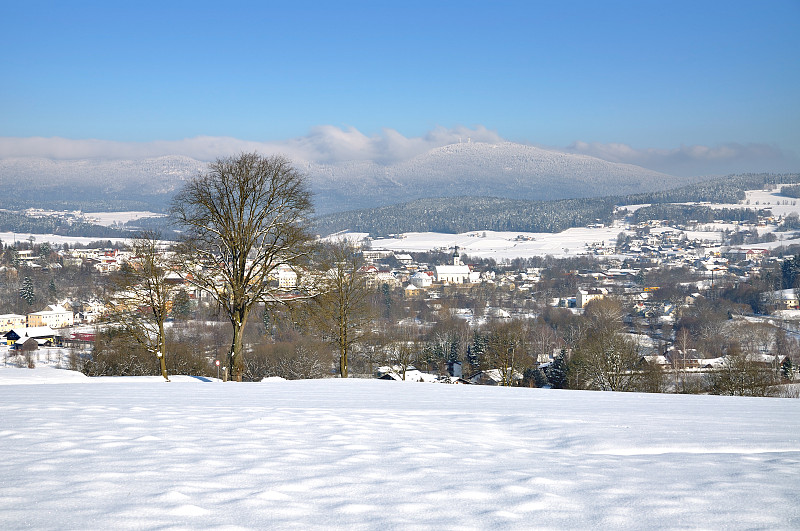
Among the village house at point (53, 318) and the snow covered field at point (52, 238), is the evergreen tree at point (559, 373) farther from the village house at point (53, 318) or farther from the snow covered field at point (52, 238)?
the snow covered field at point (52, 238)

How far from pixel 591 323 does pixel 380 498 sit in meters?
64.9

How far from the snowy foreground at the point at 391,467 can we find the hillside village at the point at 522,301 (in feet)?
37.4

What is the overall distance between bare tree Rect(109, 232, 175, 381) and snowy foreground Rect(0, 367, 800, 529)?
45.3 feet

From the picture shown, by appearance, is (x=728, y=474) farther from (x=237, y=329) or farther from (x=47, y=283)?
(x=47, y=283)

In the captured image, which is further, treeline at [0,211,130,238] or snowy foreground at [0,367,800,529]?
treeline at [0,211,130,238]

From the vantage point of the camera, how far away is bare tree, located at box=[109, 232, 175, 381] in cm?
2116

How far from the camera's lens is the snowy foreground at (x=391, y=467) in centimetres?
335

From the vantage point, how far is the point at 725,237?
606 ft

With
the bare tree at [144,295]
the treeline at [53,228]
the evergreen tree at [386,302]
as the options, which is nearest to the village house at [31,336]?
the evergreen tree at [386,302]

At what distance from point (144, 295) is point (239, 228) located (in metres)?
6.82

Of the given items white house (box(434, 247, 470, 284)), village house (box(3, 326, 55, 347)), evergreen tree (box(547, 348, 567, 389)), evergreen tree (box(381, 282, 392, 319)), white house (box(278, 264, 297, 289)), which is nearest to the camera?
white house (box(278, 264, 297, 289))

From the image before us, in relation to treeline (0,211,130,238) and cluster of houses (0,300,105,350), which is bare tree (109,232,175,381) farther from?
treeline (0,211,130,238)

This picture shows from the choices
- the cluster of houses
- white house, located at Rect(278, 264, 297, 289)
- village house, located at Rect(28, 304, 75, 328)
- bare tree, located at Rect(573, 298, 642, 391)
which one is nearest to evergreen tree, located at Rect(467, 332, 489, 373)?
bare tree, located at Rect(573, 298, 642, 391)

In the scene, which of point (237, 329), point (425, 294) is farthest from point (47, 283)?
point (237, 329)
